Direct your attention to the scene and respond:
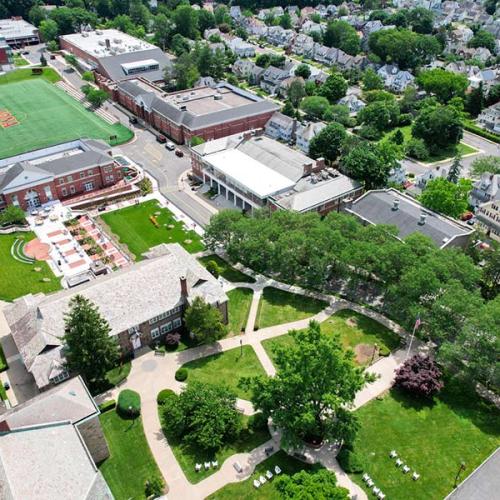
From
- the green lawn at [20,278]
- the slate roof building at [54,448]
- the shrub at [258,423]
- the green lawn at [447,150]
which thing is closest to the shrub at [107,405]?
the slate roof building at [54,448]

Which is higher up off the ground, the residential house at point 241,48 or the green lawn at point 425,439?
the green lawn at point 425,439

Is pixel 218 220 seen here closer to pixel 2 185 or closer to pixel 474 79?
pixel 2 185

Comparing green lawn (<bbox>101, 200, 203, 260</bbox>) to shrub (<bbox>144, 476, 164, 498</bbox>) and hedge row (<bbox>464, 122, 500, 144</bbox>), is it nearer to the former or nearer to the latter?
shrub (<bbox>144, 476, 164, 498</bbox>)

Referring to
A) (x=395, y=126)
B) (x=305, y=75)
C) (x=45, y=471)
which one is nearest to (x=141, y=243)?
(x=45, y=471)

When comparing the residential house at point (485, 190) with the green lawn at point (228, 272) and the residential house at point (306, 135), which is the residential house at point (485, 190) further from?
the green lawn at point (228, 272)

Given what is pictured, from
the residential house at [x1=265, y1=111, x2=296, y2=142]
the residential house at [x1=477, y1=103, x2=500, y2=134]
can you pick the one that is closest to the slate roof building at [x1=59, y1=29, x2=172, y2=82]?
the residential house at [x1=265, y1=111, x2=296, y2=142]
